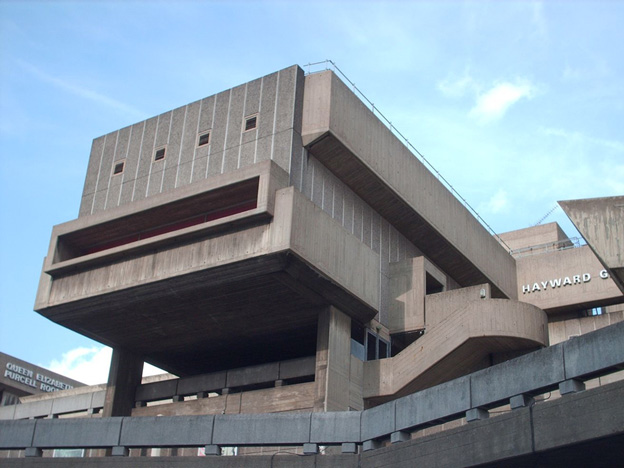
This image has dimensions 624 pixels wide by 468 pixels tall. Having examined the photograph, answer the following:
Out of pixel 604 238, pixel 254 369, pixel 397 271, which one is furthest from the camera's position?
pixel 397 271

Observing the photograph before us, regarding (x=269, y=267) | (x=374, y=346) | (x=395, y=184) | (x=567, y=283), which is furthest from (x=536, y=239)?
(x=269, y=267)

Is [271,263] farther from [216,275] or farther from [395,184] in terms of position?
[395,184]

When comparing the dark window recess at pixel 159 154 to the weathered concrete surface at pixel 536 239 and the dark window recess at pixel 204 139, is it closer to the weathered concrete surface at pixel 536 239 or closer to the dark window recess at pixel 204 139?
the dark window recess at pixel 204 139

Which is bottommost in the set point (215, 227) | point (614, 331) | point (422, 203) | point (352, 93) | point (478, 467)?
point (478, 467)

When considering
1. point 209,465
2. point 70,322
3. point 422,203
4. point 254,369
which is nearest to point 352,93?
point 422,203

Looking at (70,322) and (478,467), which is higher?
(70,322)

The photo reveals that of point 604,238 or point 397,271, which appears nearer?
point 604,238

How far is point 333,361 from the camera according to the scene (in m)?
37.1

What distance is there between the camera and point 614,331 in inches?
607

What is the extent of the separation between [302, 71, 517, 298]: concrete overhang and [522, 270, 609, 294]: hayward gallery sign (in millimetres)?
1268

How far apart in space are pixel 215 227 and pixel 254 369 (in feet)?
27.5

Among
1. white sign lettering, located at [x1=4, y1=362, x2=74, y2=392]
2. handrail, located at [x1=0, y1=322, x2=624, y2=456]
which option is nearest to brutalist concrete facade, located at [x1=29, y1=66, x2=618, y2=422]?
handrail, located at [x1=0, y1=322, x2=624, y2=456]

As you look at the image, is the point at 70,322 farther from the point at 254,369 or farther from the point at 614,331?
the point at 614,331

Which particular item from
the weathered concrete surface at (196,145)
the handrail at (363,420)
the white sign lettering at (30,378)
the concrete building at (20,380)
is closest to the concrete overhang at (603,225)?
the handrail at (363,420)
